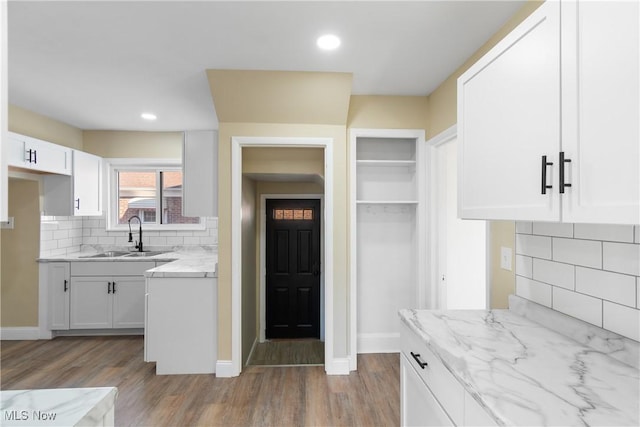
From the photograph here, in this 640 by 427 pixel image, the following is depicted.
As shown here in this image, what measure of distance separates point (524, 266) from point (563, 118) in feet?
3.24

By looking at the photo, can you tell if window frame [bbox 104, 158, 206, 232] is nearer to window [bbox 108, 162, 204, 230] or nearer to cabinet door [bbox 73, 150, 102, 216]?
window [bbox 108, 162, 204, 230]

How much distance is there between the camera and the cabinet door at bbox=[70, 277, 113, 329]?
3.75 metres

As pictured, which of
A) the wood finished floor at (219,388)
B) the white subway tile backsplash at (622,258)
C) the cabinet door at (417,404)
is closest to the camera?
the white subway tile backsplash at (622,258)

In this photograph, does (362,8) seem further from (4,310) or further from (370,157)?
(4,310)

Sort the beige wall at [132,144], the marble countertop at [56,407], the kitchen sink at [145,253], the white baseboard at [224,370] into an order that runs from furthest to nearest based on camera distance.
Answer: the beige wall at [132,144], the kitchen sink at [145,253], the white baseboard at [224,370], the marble countertop at [56,407]

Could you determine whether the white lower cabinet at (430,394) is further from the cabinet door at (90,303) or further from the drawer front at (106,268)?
the cabinet door at (90,303)

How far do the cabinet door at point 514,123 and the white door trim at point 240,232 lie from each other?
1.40 m

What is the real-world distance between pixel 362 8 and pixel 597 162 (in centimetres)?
142

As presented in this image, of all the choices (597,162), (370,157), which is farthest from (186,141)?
(597,162)

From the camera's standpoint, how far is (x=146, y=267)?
3812 millimetres

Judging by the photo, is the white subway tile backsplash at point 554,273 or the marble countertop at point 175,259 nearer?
the white subway tile backsplash at point 554,273

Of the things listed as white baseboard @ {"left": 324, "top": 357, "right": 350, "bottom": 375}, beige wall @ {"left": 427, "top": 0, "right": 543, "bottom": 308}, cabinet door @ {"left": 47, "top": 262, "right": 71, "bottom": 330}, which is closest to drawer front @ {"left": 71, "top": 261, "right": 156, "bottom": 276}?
cabinet door @ {"left": 47, "top": 262, "right": 71, "bottom": 330}

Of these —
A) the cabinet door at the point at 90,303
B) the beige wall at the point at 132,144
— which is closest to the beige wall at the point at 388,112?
the beige wall at the point at 132,144

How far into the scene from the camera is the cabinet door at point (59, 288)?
12.3 ft
